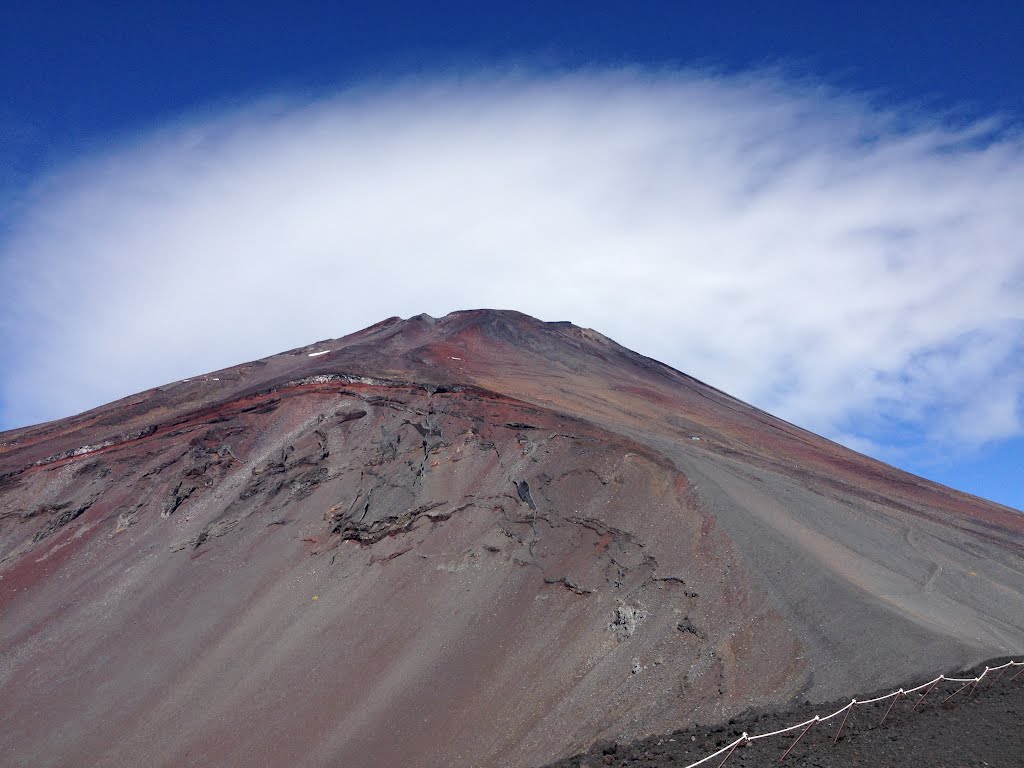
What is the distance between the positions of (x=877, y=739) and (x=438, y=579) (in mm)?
10920

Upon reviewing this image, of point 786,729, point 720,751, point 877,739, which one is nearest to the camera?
point 720,751

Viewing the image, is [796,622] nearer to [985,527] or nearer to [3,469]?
[985,527]

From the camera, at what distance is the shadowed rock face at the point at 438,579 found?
15.5 m

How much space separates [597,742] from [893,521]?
547 inches

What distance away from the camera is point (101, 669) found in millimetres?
19094

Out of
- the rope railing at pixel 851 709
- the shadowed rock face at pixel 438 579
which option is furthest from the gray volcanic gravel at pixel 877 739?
the shadowed rock face at pixel 438 579

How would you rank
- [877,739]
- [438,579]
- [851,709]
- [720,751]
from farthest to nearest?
[438,579], [851,709], [877,739], [720,751]

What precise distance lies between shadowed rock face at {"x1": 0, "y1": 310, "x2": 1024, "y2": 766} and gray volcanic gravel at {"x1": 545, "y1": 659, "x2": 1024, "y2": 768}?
67 centimetres

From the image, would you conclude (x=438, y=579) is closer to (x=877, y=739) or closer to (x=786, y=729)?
(x=786, y=729)

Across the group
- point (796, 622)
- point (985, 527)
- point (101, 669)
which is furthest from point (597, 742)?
point (985, 527)

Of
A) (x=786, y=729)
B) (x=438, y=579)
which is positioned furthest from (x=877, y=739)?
(x=438, y=579)

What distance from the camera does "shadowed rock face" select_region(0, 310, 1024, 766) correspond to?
15516 millimetres

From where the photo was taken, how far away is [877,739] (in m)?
12.4

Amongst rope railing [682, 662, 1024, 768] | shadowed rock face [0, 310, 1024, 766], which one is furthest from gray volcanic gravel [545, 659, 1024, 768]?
shadowed rock face [0, 310, 1024, 766]
